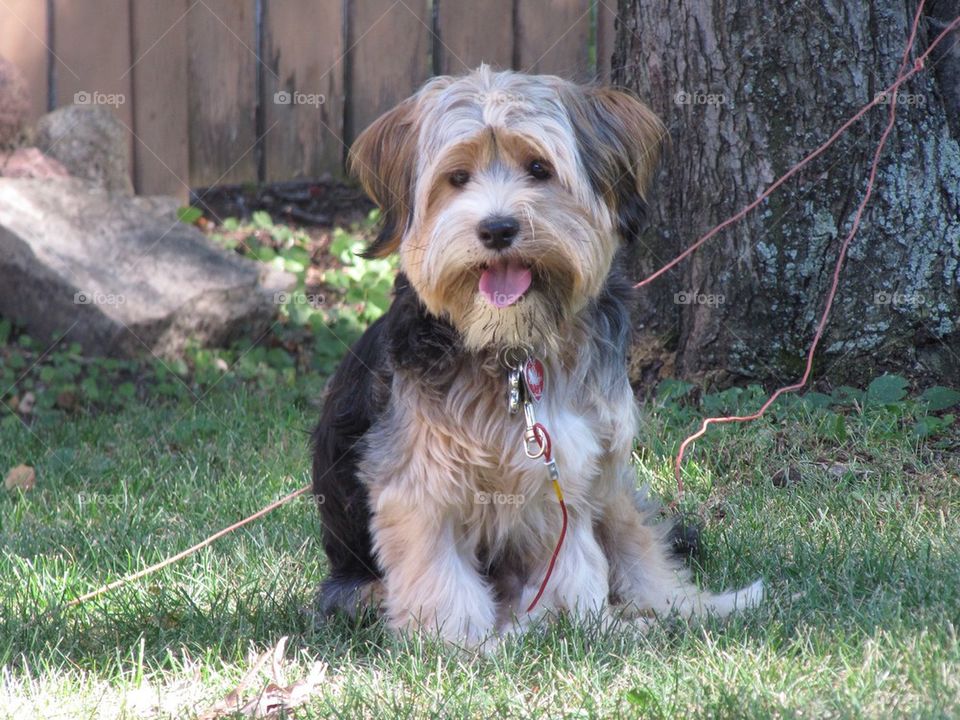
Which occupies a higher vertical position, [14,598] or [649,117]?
[649,117]

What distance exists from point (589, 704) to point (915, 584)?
→ 1277 millimetres

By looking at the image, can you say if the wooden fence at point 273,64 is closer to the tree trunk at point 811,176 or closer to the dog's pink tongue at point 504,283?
the tree trunk at point 811,176

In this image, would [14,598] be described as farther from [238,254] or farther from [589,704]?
[238,254]

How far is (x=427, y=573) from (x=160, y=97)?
545 centimetres

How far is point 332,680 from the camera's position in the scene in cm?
341

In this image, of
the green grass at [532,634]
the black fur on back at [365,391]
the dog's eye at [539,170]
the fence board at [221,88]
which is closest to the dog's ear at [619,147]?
the dog's eye at [539,170]

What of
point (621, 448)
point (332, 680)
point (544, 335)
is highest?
point (544, 335)

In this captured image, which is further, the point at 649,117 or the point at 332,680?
the point at 649,117

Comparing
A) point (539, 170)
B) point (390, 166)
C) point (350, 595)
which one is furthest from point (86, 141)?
point (539, 170)

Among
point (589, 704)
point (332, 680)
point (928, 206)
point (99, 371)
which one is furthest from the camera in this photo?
point (99, 371)

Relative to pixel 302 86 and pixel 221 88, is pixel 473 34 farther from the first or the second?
pixel 221 88

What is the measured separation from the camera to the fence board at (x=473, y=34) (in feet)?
27.2

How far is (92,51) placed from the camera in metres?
7.92

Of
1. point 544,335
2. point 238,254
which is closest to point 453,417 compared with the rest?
point 544,335
